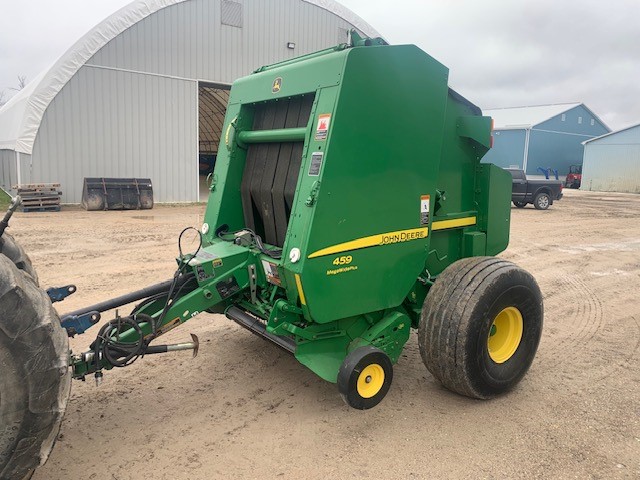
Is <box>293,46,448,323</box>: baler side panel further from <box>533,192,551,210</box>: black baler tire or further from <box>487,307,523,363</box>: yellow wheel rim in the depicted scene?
<box>533,192,551,210</box>: black baler tire

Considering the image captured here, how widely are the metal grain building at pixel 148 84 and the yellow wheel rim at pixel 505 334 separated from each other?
14.8m

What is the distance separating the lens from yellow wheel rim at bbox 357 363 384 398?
3.58 m

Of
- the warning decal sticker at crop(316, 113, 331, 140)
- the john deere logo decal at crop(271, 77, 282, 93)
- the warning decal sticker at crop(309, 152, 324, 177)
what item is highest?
the john deere logo decal at crop(271, 77, 282, 93)

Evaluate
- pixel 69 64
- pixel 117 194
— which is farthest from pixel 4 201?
pixel 69 64

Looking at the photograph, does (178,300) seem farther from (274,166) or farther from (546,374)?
(546,374)

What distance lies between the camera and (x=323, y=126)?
3490 millimetres

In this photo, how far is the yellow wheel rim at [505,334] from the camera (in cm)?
414

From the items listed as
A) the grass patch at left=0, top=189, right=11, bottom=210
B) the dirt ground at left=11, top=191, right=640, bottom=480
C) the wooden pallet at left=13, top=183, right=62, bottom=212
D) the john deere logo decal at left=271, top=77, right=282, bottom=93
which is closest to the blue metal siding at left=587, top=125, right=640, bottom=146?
the dirt ground at left=11, top=191, right=640, bottom=480

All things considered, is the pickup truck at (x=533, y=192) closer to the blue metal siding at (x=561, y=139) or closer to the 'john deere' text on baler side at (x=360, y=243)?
the 'john deere' text on baler side at (x=360, y=243)

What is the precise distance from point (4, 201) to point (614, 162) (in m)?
35.9

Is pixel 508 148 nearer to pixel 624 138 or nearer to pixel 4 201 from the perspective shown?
pixel 624 138

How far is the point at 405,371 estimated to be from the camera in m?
4.53

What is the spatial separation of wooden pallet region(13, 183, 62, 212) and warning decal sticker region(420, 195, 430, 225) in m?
13.4

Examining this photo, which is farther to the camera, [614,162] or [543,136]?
[543,136]
